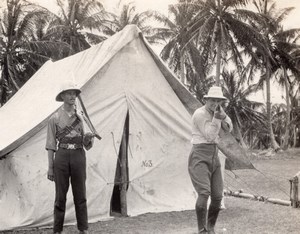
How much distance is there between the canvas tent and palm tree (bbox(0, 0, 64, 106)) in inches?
582

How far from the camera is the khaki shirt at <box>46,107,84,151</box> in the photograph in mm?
5480

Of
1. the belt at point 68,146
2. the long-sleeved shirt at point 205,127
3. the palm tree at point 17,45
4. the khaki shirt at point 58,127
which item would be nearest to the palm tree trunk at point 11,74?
the palm tree at point 17,45

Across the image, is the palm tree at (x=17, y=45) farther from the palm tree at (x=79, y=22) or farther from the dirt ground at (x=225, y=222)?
the dirt ground at (x=225, y=222)

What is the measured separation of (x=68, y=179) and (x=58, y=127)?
24.6 inches

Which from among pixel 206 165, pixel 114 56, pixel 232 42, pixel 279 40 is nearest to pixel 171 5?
pixel 232 42

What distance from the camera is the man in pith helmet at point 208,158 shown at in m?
5.41

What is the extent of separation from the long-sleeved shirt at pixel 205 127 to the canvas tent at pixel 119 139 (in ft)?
7.16

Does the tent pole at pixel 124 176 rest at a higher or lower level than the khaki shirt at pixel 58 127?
lower

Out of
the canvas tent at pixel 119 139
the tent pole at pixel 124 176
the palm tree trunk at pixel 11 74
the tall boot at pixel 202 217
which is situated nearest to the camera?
the tall boot at pixel 202 217

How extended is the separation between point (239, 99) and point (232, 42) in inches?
482

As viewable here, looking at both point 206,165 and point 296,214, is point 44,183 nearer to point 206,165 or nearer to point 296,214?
point 206,165

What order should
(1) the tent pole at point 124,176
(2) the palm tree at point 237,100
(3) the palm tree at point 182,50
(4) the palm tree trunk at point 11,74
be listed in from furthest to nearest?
(2) the palm tree at point 237,100, (3) the palm tree at point 182,50, (4) the palm tree trunk at point 11,74, (1) the tent pole at point 124,176

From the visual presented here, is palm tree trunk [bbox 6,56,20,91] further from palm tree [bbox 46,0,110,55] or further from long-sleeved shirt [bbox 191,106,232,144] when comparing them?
long-sleeved shirt [bbox 191,106,232,144]

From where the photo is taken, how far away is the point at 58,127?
18.1 feet
